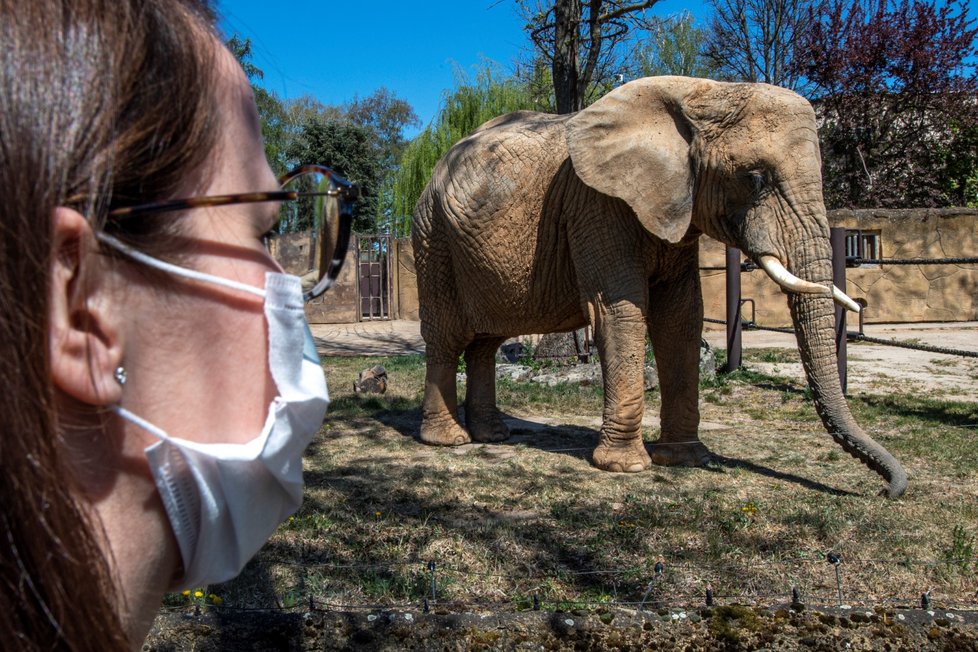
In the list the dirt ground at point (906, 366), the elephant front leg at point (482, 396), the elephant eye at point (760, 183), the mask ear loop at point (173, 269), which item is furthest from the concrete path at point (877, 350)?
the mask ear loop at point (173, 269)

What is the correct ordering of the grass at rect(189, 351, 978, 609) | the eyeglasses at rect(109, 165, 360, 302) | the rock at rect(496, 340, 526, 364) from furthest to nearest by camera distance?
the rock at rect(496, 340, 526, 364), the grass at rect(189, 351, 978, 609), the eyeglasses at rect(109, 165, 360, 302)

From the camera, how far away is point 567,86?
9531mm

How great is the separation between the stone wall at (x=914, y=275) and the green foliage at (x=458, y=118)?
21.9 ft

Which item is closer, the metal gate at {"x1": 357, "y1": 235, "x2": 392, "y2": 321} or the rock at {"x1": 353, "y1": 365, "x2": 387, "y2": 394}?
the rock at {"x1": 353, "y1": 365, "x2": 387, "y2": 394}

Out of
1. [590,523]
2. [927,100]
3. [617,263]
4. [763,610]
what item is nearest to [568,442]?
[617,263]

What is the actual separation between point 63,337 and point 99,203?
0.12 meters

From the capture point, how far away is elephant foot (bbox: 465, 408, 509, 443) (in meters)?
6.26

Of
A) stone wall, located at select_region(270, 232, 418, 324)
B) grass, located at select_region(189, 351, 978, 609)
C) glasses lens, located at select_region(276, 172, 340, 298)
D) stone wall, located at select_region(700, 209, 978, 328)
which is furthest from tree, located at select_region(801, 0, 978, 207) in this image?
glasses lens, located at select_region(276, 172, 340, 298)

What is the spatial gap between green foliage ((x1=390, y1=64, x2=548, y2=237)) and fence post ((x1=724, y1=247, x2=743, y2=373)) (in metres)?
10.7

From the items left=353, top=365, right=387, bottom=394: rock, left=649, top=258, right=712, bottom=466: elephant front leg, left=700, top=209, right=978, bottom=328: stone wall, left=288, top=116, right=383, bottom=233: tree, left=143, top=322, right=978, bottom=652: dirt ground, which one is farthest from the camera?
left=288, top=116, right=383, bottom=233: tree

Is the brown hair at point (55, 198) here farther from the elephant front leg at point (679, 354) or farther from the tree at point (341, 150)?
the tree at point (341, 150)

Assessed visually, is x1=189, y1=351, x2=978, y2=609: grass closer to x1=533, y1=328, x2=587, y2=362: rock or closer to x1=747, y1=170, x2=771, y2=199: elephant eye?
x1=747, y1=170, x2=771, y2=199: elephant eye

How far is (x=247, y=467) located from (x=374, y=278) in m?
Result: 20.1

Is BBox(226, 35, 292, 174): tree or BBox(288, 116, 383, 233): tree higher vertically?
BBox(288, 116, 383, 233): tree
